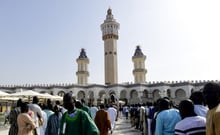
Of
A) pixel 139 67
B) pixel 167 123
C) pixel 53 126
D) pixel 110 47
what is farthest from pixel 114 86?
pixel 167 123

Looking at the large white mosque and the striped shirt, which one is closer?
the striped shirt

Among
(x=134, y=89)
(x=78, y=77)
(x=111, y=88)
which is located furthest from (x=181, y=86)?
(x=78, y=77)

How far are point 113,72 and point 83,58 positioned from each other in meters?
9.00

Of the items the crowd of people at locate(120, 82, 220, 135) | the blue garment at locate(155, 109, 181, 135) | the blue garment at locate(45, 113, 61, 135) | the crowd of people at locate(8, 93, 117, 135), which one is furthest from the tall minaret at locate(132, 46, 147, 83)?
the blue garment at locate(155, 109, 181, 135)

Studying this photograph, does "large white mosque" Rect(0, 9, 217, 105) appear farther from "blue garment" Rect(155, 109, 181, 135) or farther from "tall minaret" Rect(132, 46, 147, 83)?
"blue garment" Rect(155, 109, 181, 135)

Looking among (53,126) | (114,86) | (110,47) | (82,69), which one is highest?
(110,47)

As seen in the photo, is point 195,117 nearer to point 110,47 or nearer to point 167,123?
point 167,123

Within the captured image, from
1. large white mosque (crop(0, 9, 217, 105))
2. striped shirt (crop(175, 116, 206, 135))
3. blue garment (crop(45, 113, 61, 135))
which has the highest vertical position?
large white mosque (crop(0, 9, 217, 105))

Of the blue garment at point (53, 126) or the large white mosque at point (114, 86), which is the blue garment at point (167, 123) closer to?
the blue garment at point (53, 126)

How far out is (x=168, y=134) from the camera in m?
4.67

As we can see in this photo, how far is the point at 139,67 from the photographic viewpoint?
67000 millimetres

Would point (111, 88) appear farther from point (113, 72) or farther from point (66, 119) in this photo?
point (66, 119)

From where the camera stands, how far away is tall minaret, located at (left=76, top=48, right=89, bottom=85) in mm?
68750

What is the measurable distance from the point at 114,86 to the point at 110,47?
14976 millimetres
